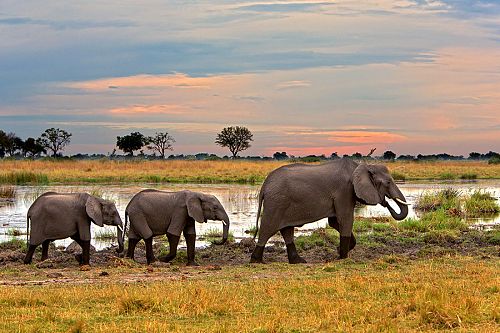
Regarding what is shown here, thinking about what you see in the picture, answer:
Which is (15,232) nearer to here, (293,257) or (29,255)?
(29,255)

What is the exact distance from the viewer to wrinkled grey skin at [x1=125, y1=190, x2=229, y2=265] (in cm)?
1521

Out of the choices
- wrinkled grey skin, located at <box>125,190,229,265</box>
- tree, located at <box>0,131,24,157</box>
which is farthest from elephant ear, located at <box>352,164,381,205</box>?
tree, located at <box>0,131,24,157</box>

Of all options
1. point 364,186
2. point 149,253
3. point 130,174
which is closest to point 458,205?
point 364,186

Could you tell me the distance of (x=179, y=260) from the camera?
1529cm

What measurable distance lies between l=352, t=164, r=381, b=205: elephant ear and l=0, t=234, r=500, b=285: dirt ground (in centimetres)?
116

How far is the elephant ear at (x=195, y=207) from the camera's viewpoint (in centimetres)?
1519

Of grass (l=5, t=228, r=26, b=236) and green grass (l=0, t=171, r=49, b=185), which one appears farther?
green grass (l=0, t=171, r=49, b=185)

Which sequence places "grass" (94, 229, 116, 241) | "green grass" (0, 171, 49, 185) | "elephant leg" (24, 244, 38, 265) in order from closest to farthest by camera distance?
"elephant leg" (24, 244, 38, 265), "grass" (94, 229, 116, 241), "green grass" (0, 171, 49, 185)

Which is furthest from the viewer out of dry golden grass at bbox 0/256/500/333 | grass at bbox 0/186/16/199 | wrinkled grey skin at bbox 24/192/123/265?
grass at bbox 0/186/16/199

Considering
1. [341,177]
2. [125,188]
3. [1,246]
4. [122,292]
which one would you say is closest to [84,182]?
[125,188]

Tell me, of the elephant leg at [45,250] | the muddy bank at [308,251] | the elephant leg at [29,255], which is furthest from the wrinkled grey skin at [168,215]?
the elephant leg at [29,255]

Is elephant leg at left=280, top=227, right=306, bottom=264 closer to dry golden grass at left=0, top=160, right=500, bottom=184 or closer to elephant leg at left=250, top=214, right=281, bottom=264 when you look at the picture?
elephant leg at left=250, top=214, right=281, bottom=264

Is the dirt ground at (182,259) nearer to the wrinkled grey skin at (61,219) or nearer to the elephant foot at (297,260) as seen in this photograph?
the elephant foot at (297,260)

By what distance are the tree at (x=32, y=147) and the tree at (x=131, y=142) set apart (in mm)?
11091
